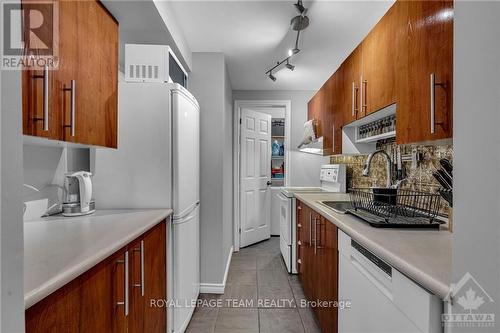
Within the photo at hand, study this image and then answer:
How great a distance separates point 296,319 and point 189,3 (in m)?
2.60

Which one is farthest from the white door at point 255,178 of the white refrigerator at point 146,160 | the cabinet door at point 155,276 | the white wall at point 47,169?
the white wall at point 47,169

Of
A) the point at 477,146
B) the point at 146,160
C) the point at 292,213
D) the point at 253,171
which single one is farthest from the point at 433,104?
the point at 253,171

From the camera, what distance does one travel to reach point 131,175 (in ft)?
6.05

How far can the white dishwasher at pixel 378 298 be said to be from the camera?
788 millimetres

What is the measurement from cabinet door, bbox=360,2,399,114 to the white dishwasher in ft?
2.94

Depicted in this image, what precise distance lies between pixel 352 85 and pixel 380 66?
0.47m

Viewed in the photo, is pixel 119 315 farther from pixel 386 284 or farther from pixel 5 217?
pixel 386 284

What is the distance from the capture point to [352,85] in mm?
2180

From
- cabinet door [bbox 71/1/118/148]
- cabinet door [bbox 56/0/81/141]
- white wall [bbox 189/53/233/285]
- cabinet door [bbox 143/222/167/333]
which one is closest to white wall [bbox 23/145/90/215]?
cabinet door [bbox 71/1/118/148]

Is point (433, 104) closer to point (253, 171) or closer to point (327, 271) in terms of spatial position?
point (327, 271)

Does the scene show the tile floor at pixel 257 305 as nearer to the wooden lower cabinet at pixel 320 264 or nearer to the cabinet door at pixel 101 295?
the wooden lower cabinet at pixel 320 264

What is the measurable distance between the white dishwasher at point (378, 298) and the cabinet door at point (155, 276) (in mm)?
1052

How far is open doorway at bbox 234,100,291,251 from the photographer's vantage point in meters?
4.10

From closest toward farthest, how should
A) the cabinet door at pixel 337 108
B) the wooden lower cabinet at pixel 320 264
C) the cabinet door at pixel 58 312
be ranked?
1. the cabinet door at pixel 58 312
2. the wooden lower cabinet at pixel 320 264
3. the cabinet door at pixel 337 108
